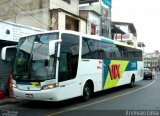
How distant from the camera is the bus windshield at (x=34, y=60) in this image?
416 inches

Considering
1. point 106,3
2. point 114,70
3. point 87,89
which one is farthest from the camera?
point 106,3

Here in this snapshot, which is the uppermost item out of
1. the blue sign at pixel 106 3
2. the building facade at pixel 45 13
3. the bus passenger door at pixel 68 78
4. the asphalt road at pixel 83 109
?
the blue sign at pixel 106 3

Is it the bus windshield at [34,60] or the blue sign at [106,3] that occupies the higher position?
the blue sign at [106,3]

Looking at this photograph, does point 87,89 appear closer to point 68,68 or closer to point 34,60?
point 68,68

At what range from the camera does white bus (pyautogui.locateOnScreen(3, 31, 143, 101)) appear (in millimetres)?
10523

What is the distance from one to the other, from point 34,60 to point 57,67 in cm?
98

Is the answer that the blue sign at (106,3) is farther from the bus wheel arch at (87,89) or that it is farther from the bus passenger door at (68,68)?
the bus passenger door at (68,68)

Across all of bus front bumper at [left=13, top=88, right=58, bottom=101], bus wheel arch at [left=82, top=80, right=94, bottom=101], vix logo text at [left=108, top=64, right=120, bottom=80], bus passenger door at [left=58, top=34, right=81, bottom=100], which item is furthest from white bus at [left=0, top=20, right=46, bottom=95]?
vix logo text at [left=108, top=64, right=120, bottom=80]

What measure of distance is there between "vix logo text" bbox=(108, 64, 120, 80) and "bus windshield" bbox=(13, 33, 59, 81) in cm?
564

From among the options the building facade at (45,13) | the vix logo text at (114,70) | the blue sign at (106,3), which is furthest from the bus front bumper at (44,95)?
the blue sign at (106,3)

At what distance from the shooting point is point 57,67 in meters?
10.6

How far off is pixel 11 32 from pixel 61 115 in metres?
6.45

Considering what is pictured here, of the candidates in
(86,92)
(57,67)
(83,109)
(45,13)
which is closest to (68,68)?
(57,67)

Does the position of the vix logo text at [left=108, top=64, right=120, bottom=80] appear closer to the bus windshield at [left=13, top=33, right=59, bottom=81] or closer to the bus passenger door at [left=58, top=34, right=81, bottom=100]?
the bus passenger door at [left=58, top=34, right=81, bottom=100]
